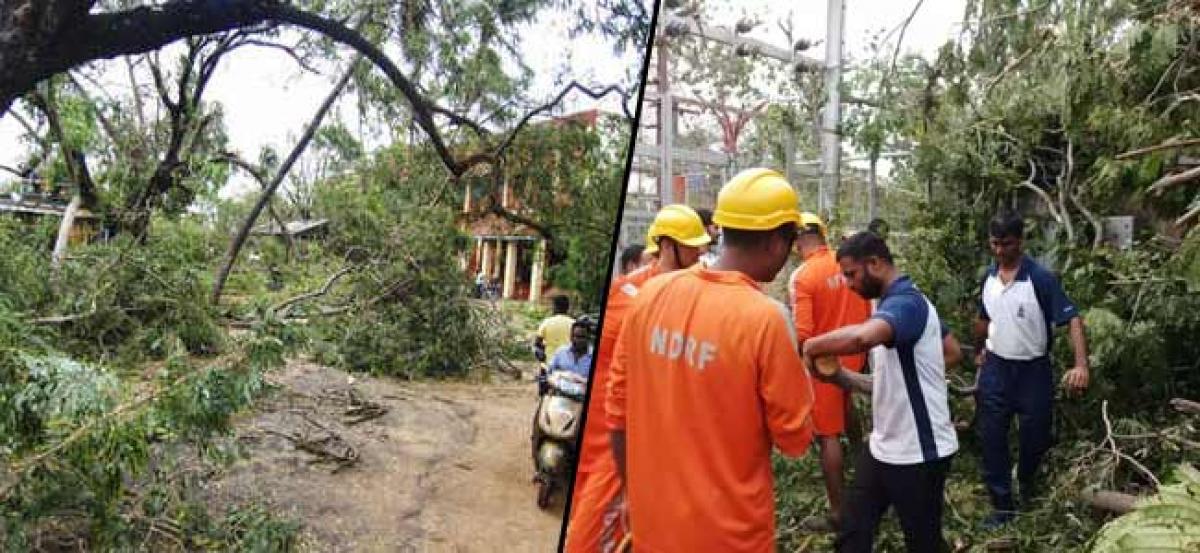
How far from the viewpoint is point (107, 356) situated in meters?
1.33

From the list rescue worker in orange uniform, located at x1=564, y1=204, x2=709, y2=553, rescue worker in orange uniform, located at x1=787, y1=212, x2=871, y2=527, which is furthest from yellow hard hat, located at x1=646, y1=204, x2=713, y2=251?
rescue worker in orange uniform, located at x1=787, y1=212, x2=871, y2=527

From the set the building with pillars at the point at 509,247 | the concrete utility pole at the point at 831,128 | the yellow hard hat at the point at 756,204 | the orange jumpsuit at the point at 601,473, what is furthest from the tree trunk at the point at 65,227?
the concrete utility pole at the point at 831,128

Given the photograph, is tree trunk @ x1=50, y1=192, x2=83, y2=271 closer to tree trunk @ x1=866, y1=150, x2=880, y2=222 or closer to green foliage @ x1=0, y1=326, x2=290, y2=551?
green foliage @ x1=0, y1=326, x2=290, y2=551

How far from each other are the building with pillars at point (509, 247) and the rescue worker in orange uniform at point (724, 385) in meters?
0.17

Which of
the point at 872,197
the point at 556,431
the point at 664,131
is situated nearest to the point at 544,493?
the point at 556,431

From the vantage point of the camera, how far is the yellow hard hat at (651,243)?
1444 mm

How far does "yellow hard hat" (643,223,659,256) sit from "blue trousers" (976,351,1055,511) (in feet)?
4.62

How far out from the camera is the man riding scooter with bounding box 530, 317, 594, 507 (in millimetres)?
1262

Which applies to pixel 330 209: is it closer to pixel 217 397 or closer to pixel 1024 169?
pixel 217 397

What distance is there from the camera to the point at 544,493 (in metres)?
1.40

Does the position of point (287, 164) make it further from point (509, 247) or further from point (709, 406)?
point (709, 406)

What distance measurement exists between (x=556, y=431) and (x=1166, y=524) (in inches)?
40.0

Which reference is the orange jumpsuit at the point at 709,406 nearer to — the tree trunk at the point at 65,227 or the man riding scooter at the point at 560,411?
the man riding scooter at the point at 560,411

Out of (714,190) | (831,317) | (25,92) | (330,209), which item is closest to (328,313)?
(330,209)
